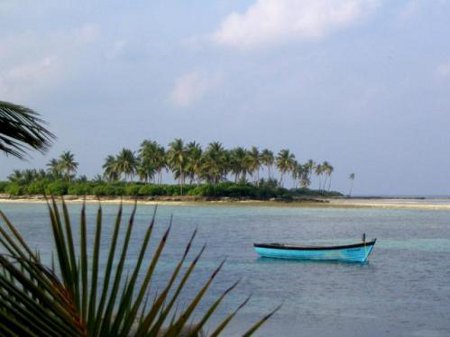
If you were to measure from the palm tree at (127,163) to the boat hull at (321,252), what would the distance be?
82169 mm

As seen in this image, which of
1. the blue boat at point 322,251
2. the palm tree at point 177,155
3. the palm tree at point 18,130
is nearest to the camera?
the palm tree at point 18,130

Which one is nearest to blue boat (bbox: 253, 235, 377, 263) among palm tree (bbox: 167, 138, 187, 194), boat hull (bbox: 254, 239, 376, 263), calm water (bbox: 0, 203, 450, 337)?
boat hull (bbox: 254, 239, 376, 263)

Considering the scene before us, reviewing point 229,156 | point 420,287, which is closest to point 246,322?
point 420,287

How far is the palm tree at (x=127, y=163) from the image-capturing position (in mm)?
→ 117938

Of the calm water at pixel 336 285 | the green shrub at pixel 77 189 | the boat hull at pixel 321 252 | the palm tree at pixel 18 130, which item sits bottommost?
the calm water at pixel 336 285

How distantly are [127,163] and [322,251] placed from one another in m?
84.5

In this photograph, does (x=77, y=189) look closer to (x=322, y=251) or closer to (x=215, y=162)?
(x=215, y=162)

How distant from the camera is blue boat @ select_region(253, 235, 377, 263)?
3628 centimetres

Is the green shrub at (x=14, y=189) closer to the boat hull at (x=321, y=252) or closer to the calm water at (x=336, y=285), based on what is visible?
the calm water at (x=336, y=285)

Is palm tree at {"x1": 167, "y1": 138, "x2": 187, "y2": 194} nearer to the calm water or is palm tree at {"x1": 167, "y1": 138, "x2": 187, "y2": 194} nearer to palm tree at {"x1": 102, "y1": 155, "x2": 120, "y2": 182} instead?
palm tree at {"x1": 102, "y1": 155, "x2": 120, "y2": 182}

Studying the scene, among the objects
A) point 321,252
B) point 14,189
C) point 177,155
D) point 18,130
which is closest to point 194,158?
point 177,155

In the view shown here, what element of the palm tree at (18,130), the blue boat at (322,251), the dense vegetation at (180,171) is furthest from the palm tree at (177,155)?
the palm tree at (18,130)

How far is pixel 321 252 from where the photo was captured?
36500mm

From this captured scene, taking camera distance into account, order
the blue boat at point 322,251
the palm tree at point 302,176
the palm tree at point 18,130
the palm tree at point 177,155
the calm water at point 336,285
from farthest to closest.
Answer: the palm tree at point 302,176
the palm tree at point 177,155
the blue boat at point 322,251
the calm water at point 336,285
the palm tree at point 18,130
